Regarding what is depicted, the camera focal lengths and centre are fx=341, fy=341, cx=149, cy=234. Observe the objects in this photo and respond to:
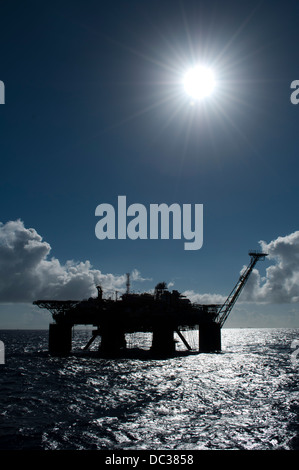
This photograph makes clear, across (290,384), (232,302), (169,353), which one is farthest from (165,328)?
(290,384)

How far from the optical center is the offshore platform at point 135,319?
59.1 meters

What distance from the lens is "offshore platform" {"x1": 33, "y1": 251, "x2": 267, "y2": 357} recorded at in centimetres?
5909

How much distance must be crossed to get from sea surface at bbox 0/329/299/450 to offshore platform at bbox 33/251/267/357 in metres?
19.5

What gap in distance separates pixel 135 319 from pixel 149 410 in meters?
37.4

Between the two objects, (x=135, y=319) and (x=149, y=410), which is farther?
(x=135, y=319)

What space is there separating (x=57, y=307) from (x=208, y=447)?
167 ft

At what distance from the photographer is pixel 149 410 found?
2216 centimetres

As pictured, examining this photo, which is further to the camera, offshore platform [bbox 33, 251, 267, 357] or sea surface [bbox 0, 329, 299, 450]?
offshore platform [bbox 33, 251, 267, 357]

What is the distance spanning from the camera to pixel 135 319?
59344 mm

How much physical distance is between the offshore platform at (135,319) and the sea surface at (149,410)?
19.5m

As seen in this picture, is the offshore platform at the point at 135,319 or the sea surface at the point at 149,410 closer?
the sea surface at the point at 149,410

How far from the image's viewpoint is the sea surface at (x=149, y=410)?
652 inches

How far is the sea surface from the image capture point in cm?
1656
